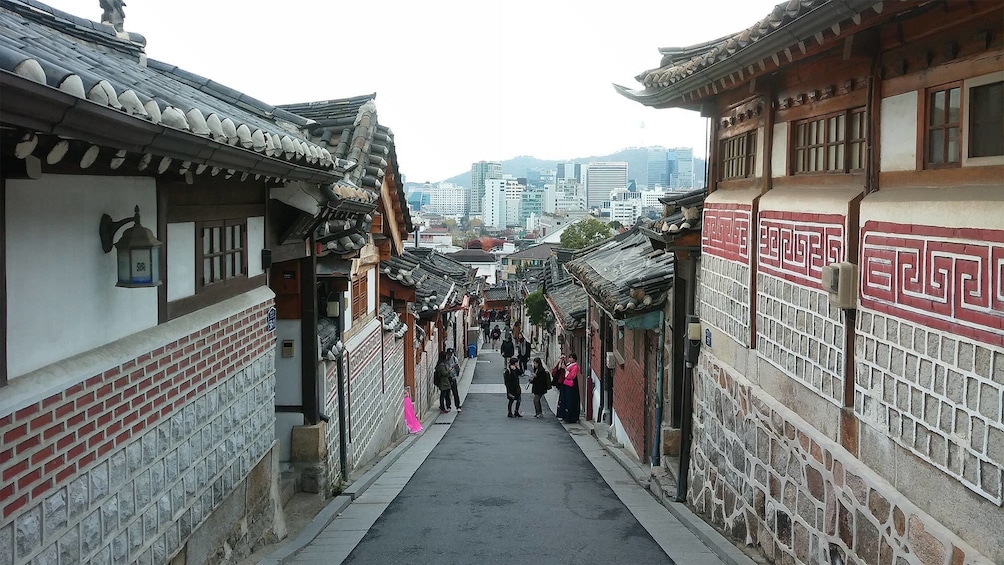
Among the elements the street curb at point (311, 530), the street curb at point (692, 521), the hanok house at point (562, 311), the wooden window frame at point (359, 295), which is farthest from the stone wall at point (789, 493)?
the hanok house at point (562, 311)

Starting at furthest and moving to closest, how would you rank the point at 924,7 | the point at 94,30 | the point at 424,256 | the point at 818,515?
the point at 424,256 → the point at 94,30 → the point at 818,515 → the point at 924,7

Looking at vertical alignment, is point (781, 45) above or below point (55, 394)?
above

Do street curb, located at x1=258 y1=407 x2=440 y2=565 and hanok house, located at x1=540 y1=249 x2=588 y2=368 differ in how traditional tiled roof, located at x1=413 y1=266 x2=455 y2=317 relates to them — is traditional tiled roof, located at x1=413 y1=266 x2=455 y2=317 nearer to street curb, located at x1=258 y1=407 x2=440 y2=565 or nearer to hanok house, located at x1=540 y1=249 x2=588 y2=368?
hanok house, located at x1=540 y1=249 x2=588 y2=368

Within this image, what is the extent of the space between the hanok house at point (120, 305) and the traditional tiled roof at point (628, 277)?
22.7 feet

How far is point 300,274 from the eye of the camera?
12055 mm

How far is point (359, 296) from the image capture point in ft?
55.1

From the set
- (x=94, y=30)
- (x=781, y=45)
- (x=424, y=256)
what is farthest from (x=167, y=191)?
(x=424, y=256)

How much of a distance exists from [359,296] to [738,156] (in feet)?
27.2

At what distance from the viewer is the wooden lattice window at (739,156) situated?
10.3m

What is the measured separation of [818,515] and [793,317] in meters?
1.81

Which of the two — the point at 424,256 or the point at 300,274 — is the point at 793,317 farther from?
the point at 424,256

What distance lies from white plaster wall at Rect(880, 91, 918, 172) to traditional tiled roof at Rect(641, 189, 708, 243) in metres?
5.59

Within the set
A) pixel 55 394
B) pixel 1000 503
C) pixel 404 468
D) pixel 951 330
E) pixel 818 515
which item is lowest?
pixel 404 468

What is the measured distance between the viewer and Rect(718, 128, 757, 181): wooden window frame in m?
10.2
